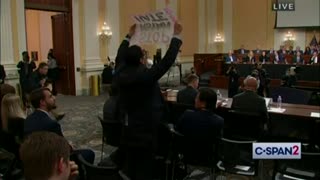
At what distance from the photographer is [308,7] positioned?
16078mm

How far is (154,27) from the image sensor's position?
155 inches

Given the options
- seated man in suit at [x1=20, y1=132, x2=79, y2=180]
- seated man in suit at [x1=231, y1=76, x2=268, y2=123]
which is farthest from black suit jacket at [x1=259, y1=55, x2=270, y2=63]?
seated man in suit at [x1=20, y1=132, x2=79, y2=180]

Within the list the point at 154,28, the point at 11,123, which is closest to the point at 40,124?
the point at 11,123

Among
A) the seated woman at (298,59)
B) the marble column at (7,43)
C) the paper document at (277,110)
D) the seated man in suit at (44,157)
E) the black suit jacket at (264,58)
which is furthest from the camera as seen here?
the black suit jacket at (264,58)

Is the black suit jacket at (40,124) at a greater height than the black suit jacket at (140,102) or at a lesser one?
lesser

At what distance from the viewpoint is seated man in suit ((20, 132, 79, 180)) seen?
1.56 meters

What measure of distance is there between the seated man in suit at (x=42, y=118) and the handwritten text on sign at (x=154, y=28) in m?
1.03

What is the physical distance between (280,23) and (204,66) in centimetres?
397

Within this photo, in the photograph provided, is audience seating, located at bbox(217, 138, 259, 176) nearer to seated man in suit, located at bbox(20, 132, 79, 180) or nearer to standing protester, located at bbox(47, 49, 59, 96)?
seated man in suit, located at bbox(20, 132, 79, 180)

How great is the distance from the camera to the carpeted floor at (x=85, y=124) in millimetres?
5617

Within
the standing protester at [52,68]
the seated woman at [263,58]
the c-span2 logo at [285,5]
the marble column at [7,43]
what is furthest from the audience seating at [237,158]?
the seated woman at [263,58]

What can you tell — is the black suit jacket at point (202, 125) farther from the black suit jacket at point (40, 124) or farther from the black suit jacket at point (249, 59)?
the black suit jacket at point (249, 59)

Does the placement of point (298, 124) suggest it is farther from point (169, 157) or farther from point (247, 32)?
point (247, 32)

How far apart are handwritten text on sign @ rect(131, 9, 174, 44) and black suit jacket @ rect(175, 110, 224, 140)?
2.63ft
